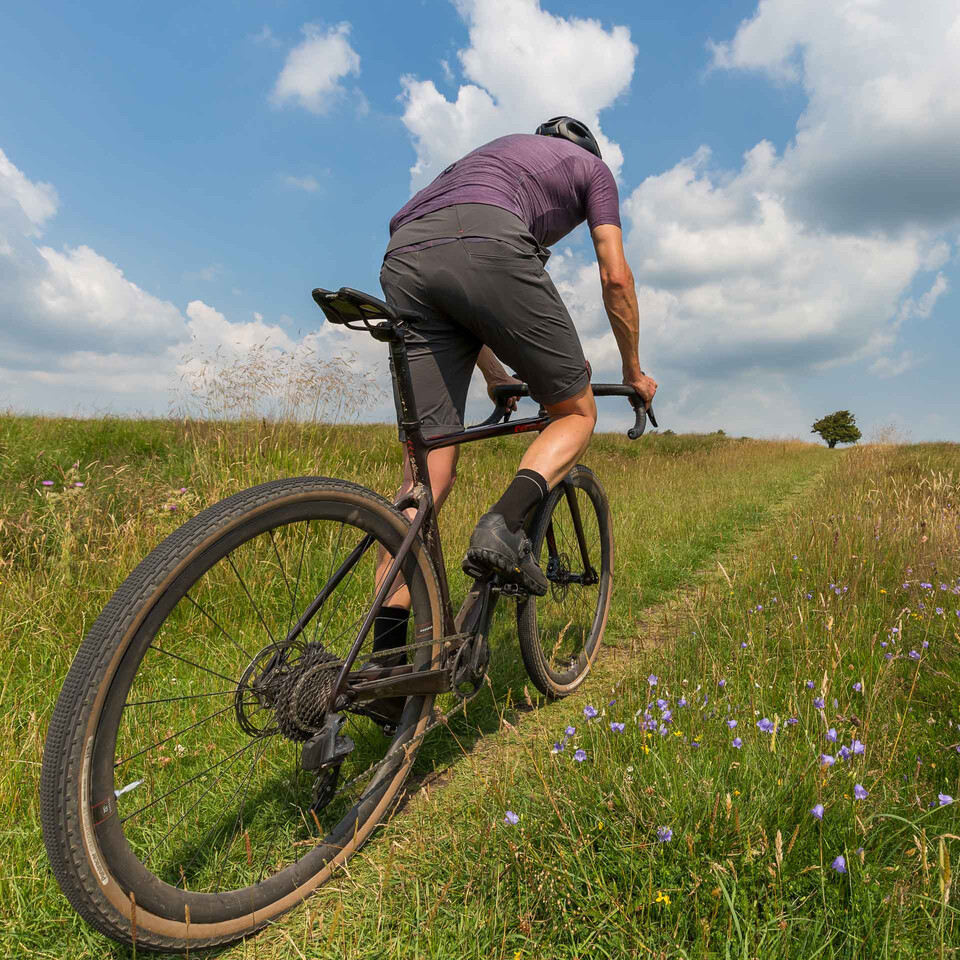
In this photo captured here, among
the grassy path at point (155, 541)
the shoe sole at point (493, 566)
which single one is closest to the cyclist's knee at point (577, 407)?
the shoe sole at point (493, 566)

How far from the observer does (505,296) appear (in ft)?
6.92

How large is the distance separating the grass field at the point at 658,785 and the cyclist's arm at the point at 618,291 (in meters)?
1.42

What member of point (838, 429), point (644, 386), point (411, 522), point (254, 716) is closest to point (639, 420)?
point (644, 386)

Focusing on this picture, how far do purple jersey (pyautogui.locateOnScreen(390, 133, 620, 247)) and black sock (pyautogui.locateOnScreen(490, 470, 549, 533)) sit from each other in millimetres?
998

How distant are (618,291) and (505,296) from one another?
738 mm

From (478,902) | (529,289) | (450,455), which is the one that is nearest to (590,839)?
(478,902)

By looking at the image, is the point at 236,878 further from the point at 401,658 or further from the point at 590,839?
the point at 590,839

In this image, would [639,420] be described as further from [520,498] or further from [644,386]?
[520,498]

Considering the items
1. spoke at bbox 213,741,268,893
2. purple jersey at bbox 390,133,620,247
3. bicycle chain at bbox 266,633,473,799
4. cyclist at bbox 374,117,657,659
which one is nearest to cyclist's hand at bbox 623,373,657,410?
cyclist at bbox 374,117,657,659

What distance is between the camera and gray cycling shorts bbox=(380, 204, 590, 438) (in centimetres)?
210

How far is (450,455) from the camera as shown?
8.06ft

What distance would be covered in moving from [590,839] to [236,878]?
1.06 metres

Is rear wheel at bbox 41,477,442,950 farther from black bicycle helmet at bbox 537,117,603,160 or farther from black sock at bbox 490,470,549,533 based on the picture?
black bicycle helmet at bbox 537,117,603,160

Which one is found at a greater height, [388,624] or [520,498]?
[520,498]
